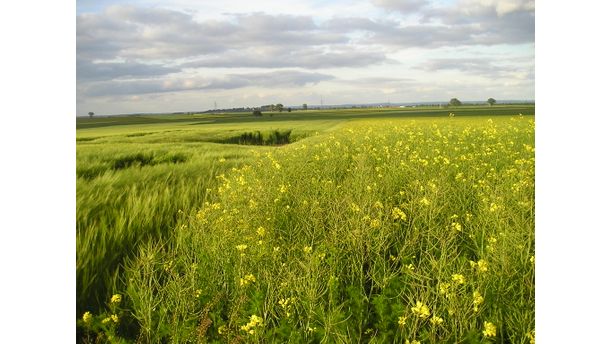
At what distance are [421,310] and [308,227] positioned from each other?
2.50 feet

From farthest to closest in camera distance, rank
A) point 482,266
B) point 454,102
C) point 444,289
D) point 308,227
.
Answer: point 454,102, point 308,227, point 482,266, point 444,289

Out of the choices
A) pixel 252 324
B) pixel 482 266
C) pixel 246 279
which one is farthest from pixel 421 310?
pixel 246 279

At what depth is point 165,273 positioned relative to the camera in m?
2.33

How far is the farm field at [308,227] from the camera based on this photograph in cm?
193

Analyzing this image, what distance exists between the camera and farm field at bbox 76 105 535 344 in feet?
6.35

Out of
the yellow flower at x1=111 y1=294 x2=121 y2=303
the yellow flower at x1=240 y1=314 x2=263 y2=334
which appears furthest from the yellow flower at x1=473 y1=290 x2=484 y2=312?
the yellow flower at x1=111 y1=294 x2=121 y2=303

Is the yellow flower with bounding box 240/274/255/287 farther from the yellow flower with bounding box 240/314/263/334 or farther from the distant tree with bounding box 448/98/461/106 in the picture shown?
the distant tree with bounding box 448/98/461/106

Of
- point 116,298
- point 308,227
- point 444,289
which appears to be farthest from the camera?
point 308,227

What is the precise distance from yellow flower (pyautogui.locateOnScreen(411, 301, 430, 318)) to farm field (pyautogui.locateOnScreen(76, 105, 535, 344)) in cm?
1

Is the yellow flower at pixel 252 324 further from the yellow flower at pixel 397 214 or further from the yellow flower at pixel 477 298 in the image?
the yellow flower at pixel 397 214

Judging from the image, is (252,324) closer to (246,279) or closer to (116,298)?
(246,279)

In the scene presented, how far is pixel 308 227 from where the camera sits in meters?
2.35
